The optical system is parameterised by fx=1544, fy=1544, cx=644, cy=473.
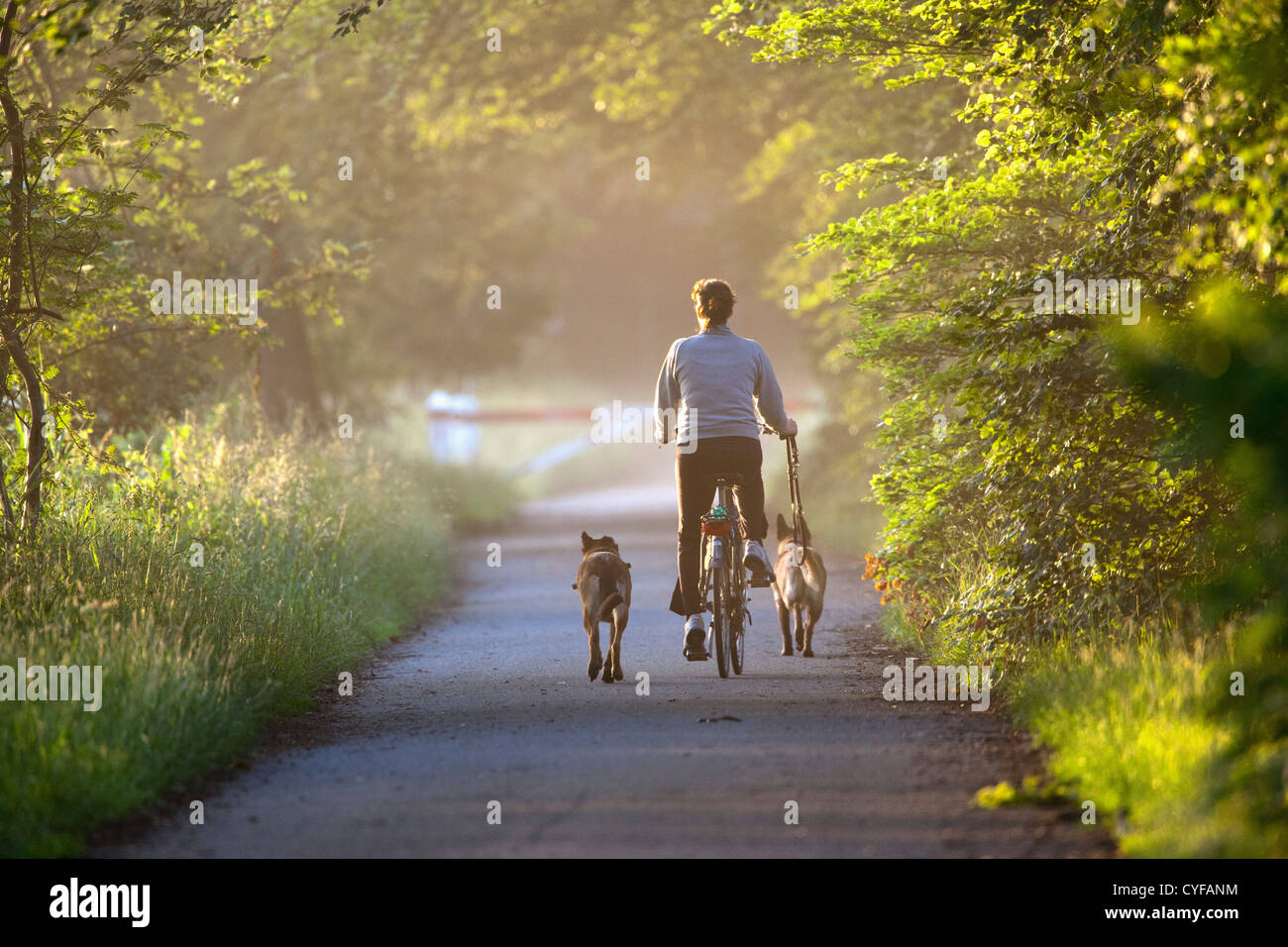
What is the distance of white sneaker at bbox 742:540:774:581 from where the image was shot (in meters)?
9.41

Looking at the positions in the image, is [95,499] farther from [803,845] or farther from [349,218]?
[349,218]

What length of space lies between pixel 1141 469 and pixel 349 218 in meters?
19.3

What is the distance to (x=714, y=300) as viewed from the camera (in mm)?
9711

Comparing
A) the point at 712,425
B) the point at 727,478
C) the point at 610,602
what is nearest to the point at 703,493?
the point at 727,478

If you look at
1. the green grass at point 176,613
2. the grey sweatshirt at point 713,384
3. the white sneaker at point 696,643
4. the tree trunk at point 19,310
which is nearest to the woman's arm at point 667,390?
the grey sweatshirt at point 713,384

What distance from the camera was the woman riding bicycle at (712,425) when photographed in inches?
369

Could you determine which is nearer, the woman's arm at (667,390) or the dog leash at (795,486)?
the woman's arm at (667,390)

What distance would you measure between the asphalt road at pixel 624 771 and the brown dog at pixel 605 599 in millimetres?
157

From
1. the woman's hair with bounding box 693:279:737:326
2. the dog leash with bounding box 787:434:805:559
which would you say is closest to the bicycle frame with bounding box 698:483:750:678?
the dog leash with bounding box 787:434:805:559

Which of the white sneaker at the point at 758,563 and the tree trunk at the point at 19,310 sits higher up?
the tree trunk at the point at 19,310

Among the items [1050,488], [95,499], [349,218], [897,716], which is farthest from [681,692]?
[349,218]

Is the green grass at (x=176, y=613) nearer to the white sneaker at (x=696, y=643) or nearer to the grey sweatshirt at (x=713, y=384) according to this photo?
the white sneaker at (x=696, y=643)

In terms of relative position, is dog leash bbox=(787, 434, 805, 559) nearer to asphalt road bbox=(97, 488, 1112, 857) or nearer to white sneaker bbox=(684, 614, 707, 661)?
asphalt road bbox=(97, 488, 1112, 857)

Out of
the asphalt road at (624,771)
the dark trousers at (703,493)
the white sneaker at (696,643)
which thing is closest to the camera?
the asphalt road at (624,771)
